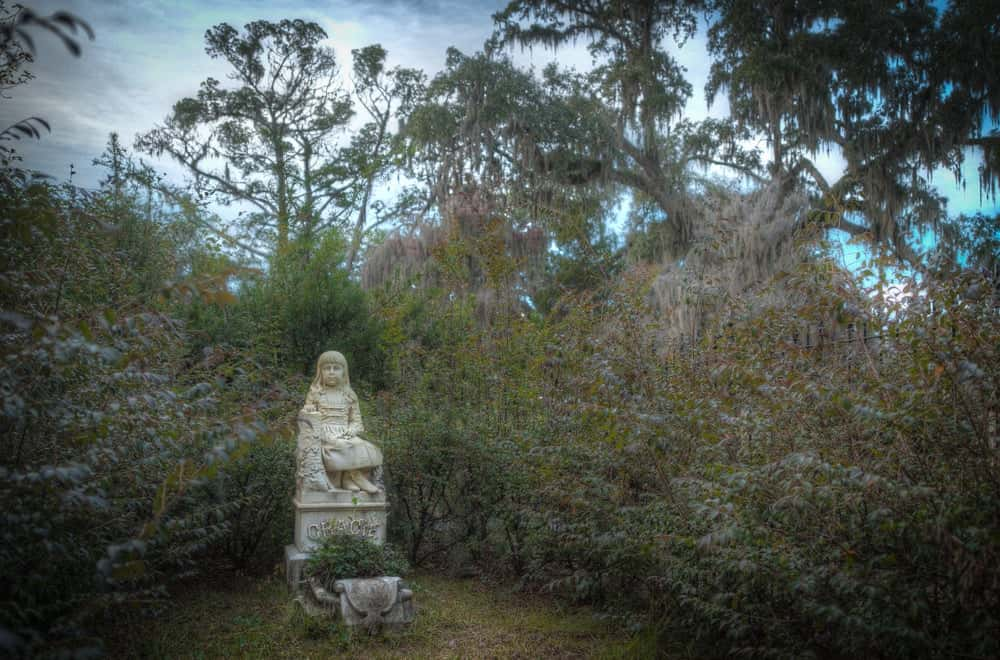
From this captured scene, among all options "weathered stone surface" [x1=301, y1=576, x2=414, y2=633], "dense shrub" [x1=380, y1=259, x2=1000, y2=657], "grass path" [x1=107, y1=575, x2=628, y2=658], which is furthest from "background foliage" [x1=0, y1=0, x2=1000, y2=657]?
"weathered stone surface" [x1=301, y1=576, x2=414, y2=633]

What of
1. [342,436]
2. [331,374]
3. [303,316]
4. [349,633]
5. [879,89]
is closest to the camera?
[349,633]

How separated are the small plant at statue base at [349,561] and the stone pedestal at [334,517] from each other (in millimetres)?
250

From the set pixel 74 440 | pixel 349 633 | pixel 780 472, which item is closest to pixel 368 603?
pixel 349 633

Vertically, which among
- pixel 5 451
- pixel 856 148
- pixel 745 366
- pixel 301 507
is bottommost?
pixel 301 507

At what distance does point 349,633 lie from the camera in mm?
4957

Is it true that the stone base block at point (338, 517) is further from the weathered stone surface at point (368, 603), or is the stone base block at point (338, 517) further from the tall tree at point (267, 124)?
the tall tree at point (267, 124)

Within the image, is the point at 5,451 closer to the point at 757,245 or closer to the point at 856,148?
the point at 757,245

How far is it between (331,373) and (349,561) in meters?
1.86

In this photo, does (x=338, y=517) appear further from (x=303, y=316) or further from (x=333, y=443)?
(x=303, y=316)

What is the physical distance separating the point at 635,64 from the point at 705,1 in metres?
1.98

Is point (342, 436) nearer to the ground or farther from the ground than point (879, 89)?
nearer to the ground

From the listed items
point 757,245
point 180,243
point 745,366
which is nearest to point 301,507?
point 745,366

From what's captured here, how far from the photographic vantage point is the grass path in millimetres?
4711

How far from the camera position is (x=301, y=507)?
621 centimetres
